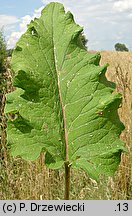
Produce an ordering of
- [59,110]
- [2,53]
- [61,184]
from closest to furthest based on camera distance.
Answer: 1. [59,110]
2. [61,184]
3. [2,53]

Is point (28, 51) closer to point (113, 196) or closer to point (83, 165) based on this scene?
point (83, 165)

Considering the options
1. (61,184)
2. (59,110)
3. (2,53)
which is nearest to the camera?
(59,110)

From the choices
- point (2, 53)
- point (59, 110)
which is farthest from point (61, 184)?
point (2, 53)

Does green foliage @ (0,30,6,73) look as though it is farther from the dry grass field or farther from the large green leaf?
the large green leaf

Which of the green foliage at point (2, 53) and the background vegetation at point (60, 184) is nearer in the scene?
the background vegetation at point (60, 184)

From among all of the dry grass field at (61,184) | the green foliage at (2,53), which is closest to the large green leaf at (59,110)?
the dry grass field at (61,184)

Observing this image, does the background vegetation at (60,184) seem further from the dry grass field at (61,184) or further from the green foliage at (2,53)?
the green foliage at (2,53)

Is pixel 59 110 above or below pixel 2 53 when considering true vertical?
below

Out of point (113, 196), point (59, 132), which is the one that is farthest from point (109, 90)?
point (113, 196)

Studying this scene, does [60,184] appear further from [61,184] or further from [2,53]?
[2,53]
